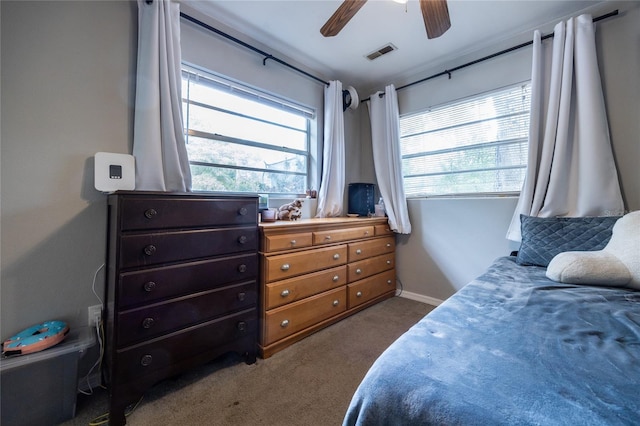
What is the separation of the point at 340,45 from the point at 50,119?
2.18 meters

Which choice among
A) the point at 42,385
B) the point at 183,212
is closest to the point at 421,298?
the point at 183,212

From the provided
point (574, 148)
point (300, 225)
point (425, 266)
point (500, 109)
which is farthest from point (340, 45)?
point (425, 266)

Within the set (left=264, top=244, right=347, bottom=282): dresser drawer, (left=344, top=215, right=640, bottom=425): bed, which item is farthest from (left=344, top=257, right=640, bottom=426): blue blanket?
(left=264, top=244, right=347, bottom=282): dresser drawer

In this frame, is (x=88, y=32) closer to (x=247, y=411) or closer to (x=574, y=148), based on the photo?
(x=247, y=411)

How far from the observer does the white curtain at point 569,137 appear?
1742 mm

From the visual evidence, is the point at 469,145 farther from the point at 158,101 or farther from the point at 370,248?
the point at 158,101

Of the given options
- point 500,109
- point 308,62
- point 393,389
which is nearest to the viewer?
point 393,389

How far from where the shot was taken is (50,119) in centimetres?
136

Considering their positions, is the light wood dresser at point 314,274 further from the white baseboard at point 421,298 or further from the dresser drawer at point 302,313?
the white baseboard at point 421,298

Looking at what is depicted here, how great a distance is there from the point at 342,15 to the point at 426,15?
1.58 ft

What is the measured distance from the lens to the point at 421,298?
8.90 feet

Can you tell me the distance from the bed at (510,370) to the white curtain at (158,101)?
5.42 ft

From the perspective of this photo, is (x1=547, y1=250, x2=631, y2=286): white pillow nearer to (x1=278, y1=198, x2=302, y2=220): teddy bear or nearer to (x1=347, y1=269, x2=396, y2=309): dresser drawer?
(x1=347, y1=269, x2=396, y2=309): dresser drawer

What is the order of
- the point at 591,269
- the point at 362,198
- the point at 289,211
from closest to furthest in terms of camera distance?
1. the point at 591,269
2. the point at 289,211
3. the point at 362,198
